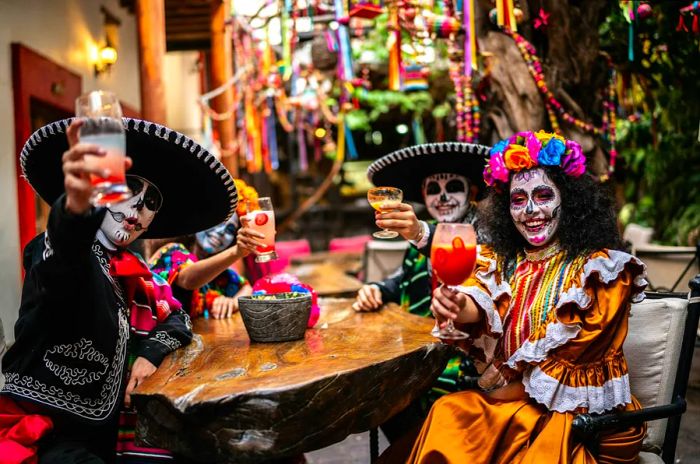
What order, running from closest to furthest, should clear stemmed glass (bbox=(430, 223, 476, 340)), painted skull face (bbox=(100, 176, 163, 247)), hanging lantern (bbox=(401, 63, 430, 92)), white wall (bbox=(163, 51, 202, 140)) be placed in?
clear stemmed glass (bbox=(430, 223, 476, 340))
painted skull face (bbox=(100, 176, 163, 247))
hanging lantern (bbox=(401, 63, 430, 92))
white wall (bbox=(163, 51, 202, 140))

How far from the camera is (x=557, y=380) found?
2.22 meters

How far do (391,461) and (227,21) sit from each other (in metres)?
7.13

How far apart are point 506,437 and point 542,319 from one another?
16.8 inches

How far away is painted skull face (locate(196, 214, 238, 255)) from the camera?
139 inches

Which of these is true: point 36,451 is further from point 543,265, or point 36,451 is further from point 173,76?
point 173,76

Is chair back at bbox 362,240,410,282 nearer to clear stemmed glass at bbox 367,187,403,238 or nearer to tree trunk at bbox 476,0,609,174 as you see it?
tree trunk at bbox 476,0,609,174

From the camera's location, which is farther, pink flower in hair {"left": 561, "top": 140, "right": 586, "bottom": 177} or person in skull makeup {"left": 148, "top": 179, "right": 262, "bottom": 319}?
person in skull makeup {"left": 148, "top": 179, "right": 262, "bottom": 319}

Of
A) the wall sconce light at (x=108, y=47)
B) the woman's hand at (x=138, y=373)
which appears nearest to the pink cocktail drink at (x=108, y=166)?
the woman's hand at (x=138, y=373)

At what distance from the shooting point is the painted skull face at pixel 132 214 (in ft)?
7.45

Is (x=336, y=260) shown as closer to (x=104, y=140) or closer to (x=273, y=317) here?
(x=273, y=317)

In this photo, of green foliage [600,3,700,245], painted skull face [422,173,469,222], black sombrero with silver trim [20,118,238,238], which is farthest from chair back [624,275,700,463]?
green foliage [600,3,700,245]

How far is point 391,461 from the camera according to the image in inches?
97.2

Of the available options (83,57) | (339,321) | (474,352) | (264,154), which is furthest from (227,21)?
(474,352)

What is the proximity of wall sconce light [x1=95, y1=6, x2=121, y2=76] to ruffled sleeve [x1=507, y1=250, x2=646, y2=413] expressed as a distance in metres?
6.39
